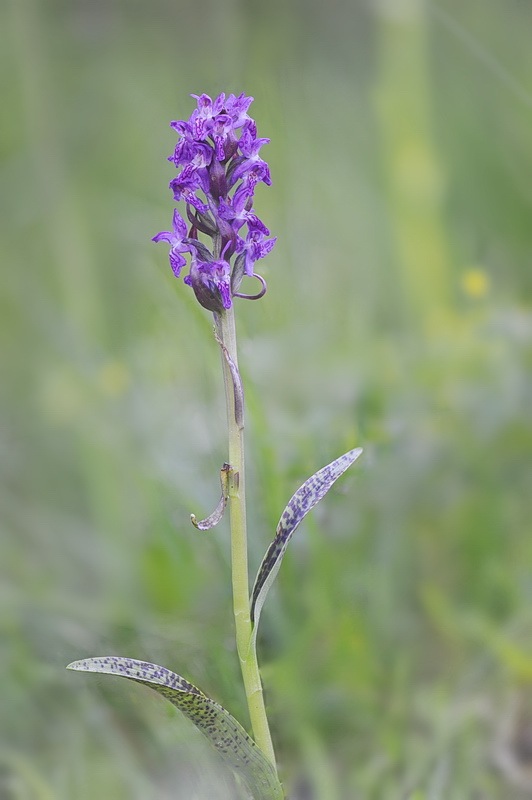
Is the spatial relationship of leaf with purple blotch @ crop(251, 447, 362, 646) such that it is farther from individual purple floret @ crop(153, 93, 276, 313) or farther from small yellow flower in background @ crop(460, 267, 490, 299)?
small yellow flower in background @ crop(460, 267, 490, 299)

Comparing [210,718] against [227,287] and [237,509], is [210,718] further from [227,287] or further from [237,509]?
[227,287]

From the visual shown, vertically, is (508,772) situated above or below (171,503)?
below

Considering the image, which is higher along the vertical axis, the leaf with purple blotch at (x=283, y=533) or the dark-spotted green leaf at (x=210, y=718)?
the leaf with purple blotch at (x=283, y=533)

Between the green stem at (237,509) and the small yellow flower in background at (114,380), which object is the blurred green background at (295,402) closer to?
the small yellow flower in background at (114,380)

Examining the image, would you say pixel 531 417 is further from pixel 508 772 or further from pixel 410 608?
pixel 508 772

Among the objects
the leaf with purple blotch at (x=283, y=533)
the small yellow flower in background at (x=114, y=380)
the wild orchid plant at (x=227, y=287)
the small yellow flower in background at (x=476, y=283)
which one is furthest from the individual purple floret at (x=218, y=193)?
the small yellow flower in background at (x=114, y=380)

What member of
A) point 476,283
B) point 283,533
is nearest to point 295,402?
point 476,283

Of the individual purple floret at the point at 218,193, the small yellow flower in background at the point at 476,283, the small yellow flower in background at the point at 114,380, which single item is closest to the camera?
the individual purple floret at the point at 218,193

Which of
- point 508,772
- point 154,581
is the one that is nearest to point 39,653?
point 154,581
